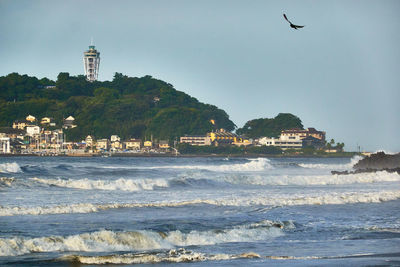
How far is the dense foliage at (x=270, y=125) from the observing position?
166875mm

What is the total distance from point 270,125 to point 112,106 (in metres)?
36.5

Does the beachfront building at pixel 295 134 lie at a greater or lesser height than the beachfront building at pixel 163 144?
greater

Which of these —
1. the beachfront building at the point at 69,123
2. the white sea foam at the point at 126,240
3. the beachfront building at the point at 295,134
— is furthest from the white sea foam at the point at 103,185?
the beachfront building at the point at 69,123

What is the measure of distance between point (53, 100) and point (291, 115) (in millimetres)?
56755

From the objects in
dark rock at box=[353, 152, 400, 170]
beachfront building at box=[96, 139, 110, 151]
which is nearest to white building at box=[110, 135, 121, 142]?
beachfront building at box=[96, 139, 110, 151]

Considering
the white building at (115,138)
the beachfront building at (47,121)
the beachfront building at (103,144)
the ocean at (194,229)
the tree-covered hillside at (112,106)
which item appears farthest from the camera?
the beachfront building at (47,121)

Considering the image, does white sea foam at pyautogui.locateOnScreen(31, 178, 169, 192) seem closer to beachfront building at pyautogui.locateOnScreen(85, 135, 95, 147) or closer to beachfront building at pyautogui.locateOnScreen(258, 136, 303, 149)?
beachfront building at pyautogui.locateOnScreen(85, 135, 95, 147)

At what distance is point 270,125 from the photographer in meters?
169

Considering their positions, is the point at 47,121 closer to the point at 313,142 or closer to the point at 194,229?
the point at 313,142

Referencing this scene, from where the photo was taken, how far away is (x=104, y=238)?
710 inches

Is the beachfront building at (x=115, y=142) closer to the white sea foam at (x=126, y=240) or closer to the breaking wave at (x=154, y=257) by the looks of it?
the white sea foam at (x=126, y=240)

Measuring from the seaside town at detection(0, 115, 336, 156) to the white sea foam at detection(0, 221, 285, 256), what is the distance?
117m

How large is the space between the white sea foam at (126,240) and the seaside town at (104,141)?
11703cm

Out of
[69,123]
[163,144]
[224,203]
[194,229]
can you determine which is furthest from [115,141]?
[194,229]
